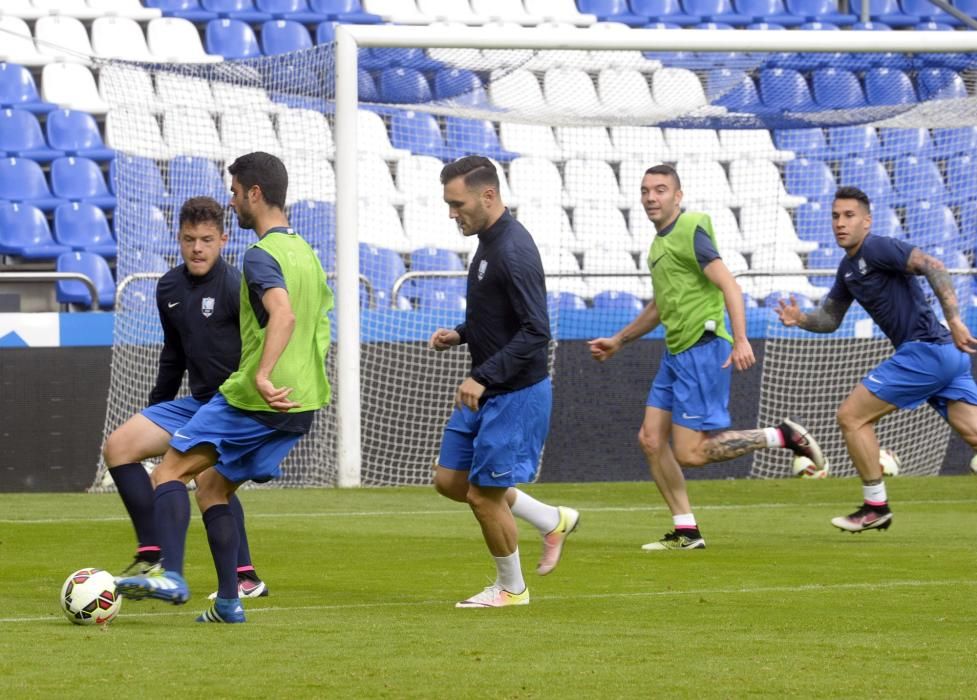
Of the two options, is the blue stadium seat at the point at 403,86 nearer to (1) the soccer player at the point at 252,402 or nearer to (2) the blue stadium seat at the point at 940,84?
(2) the blue stadium seat at the point at 940,84

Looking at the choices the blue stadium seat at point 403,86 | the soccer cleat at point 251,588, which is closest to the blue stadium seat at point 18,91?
the blue stadium seat at point 403,86

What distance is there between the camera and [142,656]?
5402 millimetres

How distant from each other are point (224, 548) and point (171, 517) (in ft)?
1.28

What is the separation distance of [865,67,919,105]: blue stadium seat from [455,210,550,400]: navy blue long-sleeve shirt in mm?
9861

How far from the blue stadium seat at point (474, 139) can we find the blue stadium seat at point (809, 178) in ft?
9.94

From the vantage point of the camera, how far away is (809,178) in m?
18.9

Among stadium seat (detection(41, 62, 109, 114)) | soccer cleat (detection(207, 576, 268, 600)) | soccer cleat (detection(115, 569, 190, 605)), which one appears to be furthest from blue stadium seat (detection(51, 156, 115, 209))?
soccer cleat (detection(115, 569, 190, 605))

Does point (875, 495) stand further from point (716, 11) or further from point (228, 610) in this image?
point (716, 11)

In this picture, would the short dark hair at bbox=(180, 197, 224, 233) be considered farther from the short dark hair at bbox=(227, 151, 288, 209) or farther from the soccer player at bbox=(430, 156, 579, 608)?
the soccer player at bbox=(430, 156, 579, 608)

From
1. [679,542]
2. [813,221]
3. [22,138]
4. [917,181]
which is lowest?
[679,542]

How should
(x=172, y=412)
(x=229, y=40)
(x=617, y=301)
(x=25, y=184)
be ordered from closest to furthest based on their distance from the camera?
(x=172, y=412)
(x=617, y=301)
(x=25, y=184)
(x=229, y=40)

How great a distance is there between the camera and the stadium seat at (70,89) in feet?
62.1

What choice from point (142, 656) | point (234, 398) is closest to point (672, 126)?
point (234, 398)

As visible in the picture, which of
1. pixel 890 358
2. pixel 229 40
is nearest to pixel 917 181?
pixel 890 358
